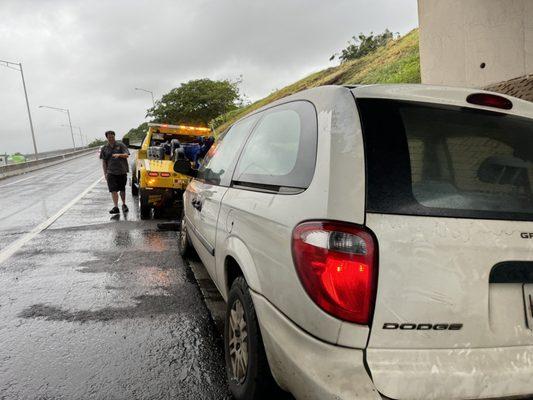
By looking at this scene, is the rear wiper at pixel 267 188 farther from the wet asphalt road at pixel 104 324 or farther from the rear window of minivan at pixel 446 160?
the wet asphalt road at pixel 104 324

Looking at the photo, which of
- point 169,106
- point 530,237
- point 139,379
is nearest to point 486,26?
point 530,237

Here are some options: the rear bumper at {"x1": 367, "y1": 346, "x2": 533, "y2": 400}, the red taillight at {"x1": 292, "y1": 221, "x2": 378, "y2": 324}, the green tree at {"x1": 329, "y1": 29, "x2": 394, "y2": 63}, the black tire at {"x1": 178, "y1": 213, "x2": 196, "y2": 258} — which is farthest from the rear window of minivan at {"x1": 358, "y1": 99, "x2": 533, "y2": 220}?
the green tree at {"x1": 329, "y1": 29, "x2": 394, "y2": 63}

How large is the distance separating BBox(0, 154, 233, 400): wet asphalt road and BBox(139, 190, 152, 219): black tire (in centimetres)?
180

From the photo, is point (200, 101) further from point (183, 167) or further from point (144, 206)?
point (183, 167)

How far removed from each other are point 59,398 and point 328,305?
1.91 meters

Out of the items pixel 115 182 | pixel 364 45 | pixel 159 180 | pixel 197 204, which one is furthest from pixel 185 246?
pixel 364 45

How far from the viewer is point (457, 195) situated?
6.05 feet

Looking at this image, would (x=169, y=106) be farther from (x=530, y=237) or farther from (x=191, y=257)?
(x=530, y=237)

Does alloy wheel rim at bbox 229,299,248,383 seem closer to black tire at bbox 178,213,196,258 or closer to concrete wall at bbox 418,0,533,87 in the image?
black tire at bbox 178,213,196,258

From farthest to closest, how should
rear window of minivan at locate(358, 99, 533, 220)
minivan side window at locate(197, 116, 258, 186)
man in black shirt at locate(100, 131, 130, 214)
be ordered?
1. man in black shirt at locate(100, 131, 130, 214)
2. minivan side window at locate(197, 116, 258, 186)
3. rear window of minivan at locate(358, 99, 533, 220)

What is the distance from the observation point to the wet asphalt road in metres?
2.85

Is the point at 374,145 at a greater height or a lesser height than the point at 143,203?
greater

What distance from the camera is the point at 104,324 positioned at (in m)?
3.81

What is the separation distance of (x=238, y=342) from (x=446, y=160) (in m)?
1.53
